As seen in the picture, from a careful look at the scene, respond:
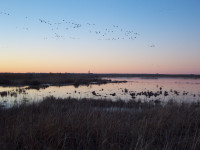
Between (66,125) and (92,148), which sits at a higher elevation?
(66,125)

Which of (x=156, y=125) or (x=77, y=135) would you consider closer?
(x=77, y=135)

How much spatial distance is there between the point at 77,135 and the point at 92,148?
605 millimetres

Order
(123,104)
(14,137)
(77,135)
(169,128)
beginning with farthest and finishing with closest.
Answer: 1. (123,104)
2. (169,128)
3. (77,135)
4. (14,137)

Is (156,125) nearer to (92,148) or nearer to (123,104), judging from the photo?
(92,148)

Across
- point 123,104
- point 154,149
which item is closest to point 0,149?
point 154,149

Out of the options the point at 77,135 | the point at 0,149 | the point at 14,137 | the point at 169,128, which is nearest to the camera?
the point at 0,149

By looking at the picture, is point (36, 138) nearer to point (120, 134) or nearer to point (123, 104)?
point (120, 134)

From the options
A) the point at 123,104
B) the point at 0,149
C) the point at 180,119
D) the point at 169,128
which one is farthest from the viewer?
the point at 123,104

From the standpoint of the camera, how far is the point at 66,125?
536 centimetres

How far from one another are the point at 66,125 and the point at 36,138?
Result: 0.83m

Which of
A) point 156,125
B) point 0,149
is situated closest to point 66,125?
point 0,149

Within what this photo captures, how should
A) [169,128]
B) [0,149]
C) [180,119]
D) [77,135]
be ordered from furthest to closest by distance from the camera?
[180,119]
[169,128]
[77,135]
[0,149]

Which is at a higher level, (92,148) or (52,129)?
(52,129)

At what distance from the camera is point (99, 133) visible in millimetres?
5457
